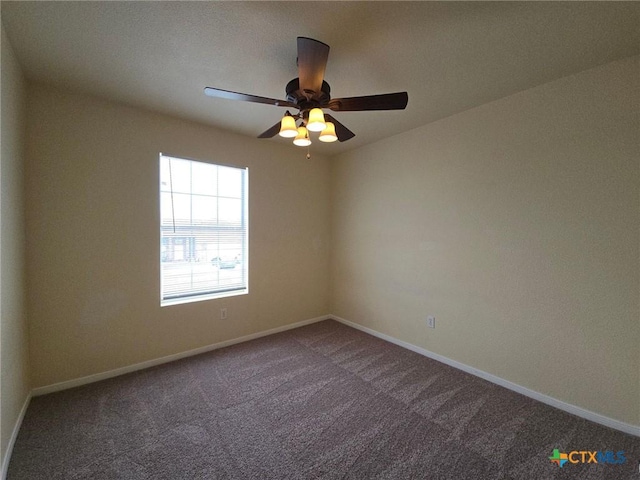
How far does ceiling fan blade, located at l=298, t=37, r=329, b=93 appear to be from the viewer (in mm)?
1353

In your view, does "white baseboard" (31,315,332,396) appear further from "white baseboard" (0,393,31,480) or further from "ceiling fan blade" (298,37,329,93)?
"ceiling fan blade" (298,37,329,93)

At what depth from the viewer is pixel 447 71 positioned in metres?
2.00

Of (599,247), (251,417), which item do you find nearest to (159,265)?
(251,417)

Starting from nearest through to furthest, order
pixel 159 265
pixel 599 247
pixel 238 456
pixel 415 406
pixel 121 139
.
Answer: pixel 238 456, pixel 599 247, pixel 415 406, pixel 121 139, pixel 159 265

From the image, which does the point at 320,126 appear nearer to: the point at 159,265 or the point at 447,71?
the point at 447,71

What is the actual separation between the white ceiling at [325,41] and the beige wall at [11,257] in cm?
28

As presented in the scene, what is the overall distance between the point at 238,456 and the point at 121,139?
9.25ft

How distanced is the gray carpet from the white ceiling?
2586 millimetres

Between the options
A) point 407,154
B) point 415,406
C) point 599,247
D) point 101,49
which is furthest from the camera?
point 407,154

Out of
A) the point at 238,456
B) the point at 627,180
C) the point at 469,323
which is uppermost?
the point at 627,180

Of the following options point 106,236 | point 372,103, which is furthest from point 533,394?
point 106,236

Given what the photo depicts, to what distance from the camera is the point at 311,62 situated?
146 centimetres

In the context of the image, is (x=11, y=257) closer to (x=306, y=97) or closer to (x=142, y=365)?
(x=142, y=365)

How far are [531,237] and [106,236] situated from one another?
378cm
